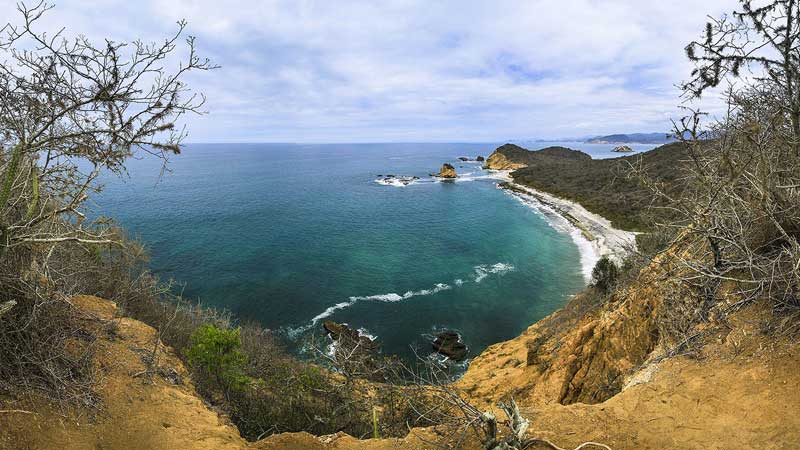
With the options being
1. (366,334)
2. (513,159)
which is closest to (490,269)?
(366,334)

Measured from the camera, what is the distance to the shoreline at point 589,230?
120ft

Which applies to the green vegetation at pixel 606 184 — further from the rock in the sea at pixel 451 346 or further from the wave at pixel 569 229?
the rock in the sea at pixel 451 346

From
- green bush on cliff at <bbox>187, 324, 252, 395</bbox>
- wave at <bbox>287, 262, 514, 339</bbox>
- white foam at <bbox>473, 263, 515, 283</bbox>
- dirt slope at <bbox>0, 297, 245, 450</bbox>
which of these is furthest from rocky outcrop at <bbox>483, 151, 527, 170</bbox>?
dirt slope at <bbox>0, 297, 245, 450</bbox>

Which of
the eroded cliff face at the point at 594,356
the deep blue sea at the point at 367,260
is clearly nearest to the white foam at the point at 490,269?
the deep blue sea at the point at 367,260

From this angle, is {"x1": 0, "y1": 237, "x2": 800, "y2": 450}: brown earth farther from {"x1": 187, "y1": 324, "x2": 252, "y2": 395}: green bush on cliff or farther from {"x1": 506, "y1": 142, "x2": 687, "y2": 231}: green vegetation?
{"x1": 506, "y1": 142, "x2": 687, "y2": 231}: green vegetation

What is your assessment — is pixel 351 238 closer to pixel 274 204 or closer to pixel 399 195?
pixel 274 204

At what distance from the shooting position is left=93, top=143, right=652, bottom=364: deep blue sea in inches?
1026

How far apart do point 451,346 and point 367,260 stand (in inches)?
609

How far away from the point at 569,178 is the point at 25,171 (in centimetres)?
8952

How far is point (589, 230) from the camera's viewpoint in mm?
46688

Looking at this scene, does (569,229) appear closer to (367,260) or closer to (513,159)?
(367,260)

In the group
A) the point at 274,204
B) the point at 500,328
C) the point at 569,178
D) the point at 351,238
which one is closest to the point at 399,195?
the point at 274,204

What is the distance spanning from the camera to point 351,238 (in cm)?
4356

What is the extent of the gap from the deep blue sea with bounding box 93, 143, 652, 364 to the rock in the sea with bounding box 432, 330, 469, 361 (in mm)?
688
